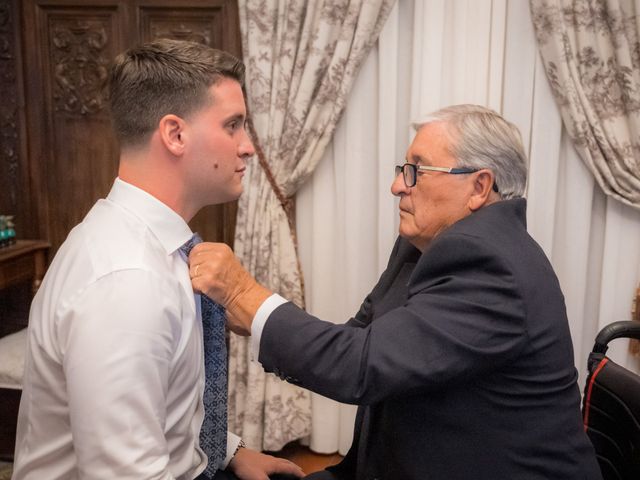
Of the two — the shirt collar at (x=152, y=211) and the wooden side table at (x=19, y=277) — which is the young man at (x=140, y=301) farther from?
the wooden side table at (x=19, y=277)

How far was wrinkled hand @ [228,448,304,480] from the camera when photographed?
1556 mm

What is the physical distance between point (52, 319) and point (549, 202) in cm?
220

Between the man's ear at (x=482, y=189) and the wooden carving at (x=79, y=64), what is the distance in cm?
212

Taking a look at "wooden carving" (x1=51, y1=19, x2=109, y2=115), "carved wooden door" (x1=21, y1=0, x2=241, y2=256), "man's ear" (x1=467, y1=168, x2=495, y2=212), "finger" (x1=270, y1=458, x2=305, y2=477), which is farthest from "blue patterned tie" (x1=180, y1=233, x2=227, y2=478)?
"wooden carving" (x1=51, y1=19, x2=109, y2=115)

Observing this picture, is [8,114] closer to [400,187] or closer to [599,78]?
[400,187]

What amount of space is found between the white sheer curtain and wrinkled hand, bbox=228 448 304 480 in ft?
4.24

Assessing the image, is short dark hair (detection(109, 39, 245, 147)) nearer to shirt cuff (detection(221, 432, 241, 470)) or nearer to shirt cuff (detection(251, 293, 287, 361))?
shirt cuff (detection(251, 293, 287, 361))

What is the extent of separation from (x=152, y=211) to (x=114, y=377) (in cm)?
37

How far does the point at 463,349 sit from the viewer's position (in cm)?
120

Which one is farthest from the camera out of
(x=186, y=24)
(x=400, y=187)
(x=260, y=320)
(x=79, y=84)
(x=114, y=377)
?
(x=79, y=84)

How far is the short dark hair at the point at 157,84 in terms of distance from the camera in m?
1.27

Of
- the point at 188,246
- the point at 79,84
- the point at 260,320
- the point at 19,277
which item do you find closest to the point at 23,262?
the point at 19,277

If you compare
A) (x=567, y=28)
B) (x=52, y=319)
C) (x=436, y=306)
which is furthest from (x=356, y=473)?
(x=567, y=28)

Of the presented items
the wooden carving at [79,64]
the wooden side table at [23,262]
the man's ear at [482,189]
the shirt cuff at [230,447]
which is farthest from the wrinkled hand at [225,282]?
the wooden carving at [79,64]
